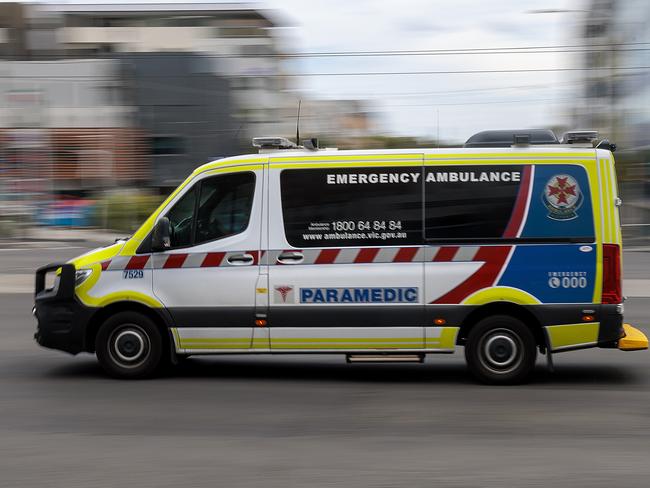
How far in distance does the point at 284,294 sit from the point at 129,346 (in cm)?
148

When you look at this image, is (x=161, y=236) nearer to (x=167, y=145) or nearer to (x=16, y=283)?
(x=16, y=283)

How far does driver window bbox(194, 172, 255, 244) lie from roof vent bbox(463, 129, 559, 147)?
201cm

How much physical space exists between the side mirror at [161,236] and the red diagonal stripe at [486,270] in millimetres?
2495

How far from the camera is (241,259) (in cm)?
835

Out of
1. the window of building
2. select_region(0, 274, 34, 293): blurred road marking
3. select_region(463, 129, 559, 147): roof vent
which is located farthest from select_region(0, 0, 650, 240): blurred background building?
select_region(463, 129, 559, 147): roof vent

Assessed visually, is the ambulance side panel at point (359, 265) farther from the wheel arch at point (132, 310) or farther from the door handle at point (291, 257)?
the wheel arch at point (132, 310)

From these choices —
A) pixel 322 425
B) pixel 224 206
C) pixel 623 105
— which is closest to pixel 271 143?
pixel 224 206

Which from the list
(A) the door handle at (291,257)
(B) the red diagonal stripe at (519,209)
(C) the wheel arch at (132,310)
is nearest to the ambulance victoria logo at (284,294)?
(A) the door handle at (291,257)

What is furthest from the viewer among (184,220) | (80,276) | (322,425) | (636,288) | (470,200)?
(636,288)

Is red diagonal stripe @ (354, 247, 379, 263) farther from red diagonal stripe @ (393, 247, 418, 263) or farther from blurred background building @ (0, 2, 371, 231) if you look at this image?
blurred background building @ (0, 2, 371, 231)

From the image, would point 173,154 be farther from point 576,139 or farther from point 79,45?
point 576,139

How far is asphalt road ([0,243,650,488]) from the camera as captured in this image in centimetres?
562

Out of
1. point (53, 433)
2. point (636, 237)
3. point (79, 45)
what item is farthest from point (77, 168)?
point (53, 433)

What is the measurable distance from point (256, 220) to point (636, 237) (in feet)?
68.2
